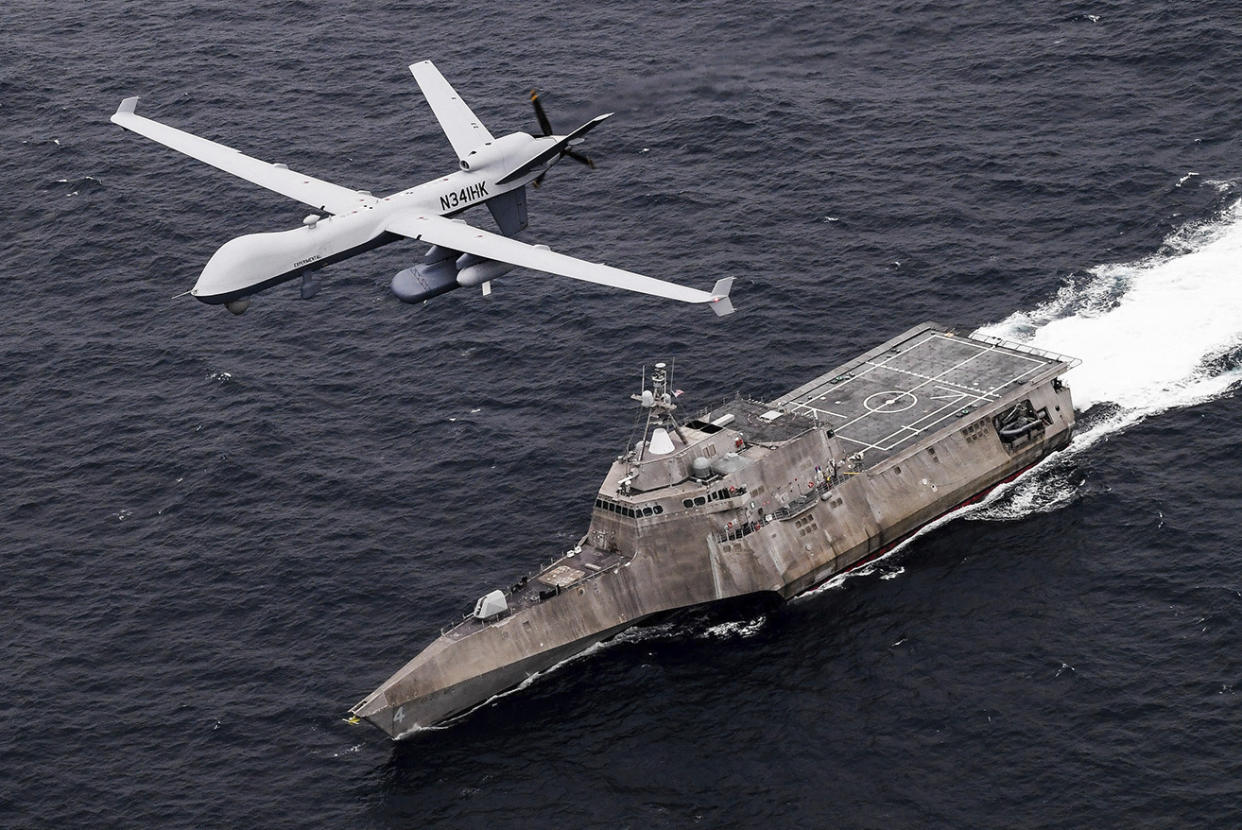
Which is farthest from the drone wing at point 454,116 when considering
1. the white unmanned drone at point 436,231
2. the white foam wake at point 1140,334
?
the white foam wake at point 1140,334

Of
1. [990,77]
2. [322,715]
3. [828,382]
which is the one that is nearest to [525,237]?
[828,382]

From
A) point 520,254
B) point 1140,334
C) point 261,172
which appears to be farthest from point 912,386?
point 261,172

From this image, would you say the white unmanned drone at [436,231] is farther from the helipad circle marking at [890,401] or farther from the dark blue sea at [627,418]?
the helipad circle marking at [890,401]

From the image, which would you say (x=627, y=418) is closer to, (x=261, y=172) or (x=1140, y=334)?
(x=261, y=172)

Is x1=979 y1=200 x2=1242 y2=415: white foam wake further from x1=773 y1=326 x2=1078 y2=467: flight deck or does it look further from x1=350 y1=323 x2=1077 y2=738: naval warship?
x1=350 y1=323 x2=1077 y2=738: naval warship

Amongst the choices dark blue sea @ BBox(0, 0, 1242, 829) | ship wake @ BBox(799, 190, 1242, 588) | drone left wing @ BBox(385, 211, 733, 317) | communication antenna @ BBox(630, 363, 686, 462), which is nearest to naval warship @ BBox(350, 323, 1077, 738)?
communication antenna @ BBox(630, 363, 686, 462)
